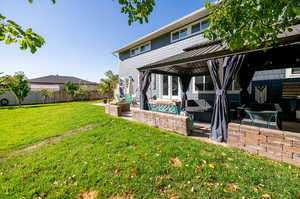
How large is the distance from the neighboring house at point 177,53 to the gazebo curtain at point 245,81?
427mm

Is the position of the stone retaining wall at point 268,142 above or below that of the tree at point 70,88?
below

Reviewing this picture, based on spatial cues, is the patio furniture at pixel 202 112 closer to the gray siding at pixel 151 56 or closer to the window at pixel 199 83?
the window at pixel 199 83

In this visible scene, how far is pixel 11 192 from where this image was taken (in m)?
2.11

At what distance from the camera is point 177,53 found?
8.73m

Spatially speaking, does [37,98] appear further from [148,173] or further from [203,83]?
[148,173]

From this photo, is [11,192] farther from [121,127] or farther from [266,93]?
[266,93]

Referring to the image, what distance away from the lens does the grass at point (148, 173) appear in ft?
6.50

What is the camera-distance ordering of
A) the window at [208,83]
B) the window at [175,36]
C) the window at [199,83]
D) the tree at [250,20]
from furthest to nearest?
the window at [175,36], the window at [199,83], the window at [208,83], the tree at [250,20]

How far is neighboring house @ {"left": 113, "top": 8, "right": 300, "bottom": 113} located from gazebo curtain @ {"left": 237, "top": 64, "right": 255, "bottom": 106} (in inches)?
16.8

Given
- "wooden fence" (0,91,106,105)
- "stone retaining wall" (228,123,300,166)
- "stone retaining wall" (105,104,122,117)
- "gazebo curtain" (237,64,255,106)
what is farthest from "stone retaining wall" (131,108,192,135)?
"wooden fence" (0,91,106,105)

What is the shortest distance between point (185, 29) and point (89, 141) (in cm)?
857

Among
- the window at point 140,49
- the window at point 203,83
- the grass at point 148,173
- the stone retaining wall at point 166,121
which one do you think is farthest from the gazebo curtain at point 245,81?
the window at point 140,49

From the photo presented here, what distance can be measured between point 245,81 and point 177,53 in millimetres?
4552

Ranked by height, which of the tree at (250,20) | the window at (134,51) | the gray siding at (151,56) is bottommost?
the tree at (250,20)
